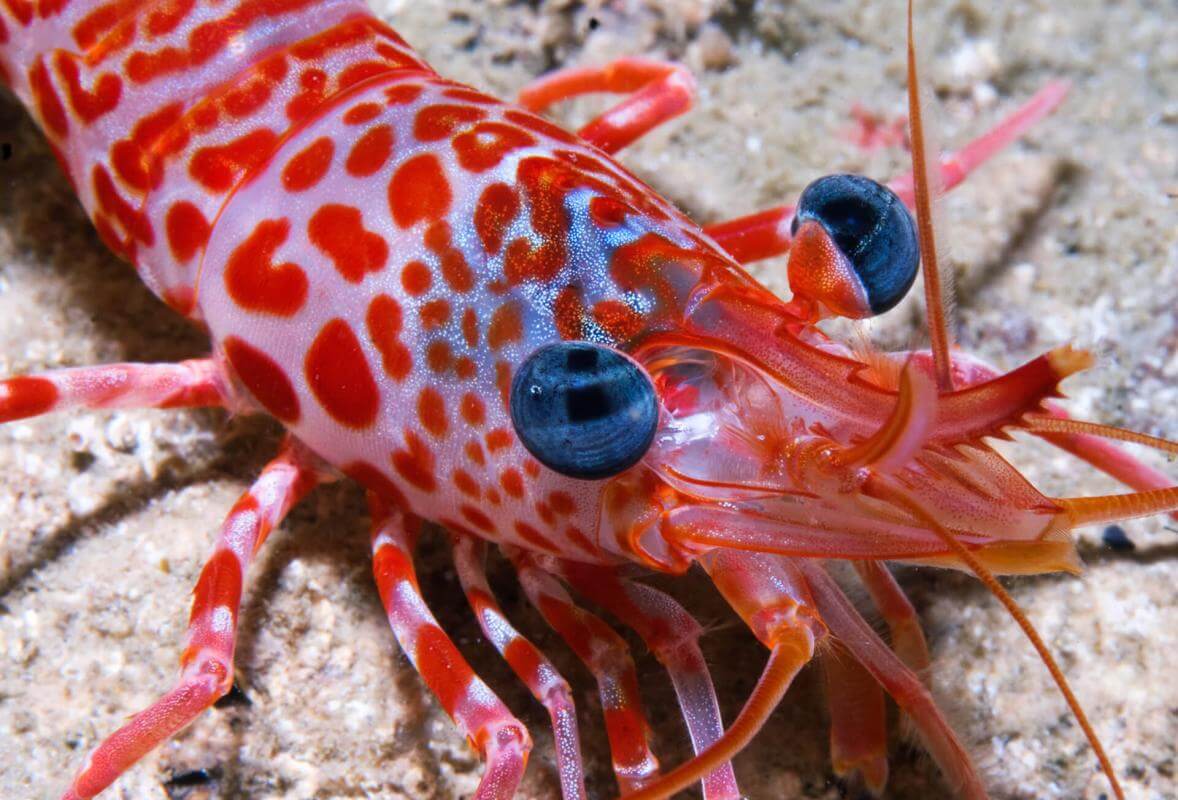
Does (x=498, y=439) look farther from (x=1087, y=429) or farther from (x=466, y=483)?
(x=1087, y=429)

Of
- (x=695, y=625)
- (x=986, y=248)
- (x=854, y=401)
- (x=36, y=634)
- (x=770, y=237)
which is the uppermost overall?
(x=854, y=401)

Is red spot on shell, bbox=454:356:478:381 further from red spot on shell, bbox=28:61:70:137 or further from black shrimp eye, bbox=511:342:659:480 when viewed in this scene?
red spot on shell, bbox=28:61:70:137

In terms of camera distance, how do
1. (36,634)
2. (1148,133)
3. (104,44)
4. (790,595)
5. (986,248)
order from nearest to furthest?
1. (790,595)
2. (36,634)
3. (104,44)
4. (986,248)
5. (1148,133)

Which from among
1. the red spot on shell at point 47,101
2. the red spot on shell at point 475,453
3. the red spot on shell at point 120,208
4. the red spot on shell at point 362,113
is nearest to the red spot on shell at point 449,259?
the red spot on shell at point 475,453

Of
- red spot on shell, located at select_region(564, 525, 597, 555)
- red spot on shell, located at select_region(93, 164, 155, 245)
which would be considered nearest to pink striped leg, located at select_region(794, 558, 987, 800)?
red spot on shell, located at select_region(564, 525, 597, 555)

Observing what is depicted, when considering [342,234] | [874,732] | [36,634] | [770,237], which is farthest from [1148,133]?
[36,634]

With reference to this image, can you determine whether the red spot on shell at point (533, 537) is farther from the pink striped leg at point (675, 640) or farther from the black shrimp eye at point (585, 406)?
the black shrimp eye at point (585, 406)

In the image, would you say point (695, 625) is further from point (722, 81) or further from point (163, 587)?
point (722, 81)

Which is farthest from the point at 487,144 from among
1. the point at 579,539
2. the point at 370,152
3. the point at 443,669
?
the point at 443,669
